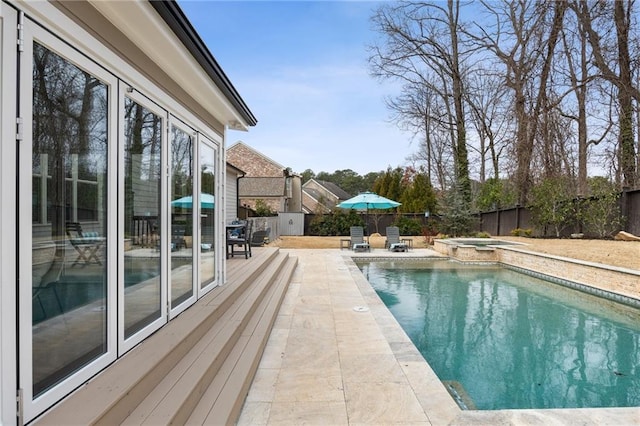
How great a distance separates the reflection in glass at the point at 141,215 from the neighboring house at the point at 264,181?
2324 cm

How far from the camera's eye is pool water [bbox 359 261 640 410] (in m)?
3.79

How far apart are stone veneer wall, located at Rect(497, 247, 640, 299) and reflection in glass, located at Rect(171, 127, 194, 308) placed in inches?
316

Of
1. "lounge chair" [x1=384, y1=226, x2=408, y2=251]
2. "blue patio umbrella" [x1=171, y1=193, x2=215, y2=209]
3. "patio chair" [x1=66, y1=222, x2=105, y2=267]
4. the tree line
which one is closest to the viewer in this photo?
"patio chair" [x1=66, y1=222, x2=105, y2=267]

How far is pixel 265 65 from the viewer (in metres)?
13.4

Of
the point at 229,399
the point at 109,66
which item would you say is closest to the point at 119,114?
the point at 109,66

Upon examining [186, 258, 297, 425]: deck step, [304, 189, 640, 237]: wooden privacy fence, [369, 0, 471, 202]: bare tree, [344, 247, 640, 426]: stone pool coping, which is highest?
[369, 0, 471, 202]: bare tree

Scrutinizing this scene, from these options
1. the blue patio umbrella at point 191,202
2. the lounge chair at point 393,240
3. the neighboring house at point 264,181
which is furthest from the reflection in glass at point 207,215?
the neighboring house at point 264,181

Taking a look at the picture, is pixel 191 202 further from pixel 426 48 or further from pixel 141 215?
pixel 426 48

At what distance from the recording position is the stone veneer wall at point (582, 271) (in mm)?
7309

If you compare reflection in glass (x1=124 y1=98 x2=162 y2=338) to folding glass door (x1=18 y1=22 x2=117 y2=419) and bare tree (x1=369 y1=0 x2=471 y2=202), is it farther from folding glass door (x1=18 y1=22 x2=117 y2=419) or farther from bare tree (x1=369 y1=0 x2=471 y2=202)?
bare tree (x1=369 y1=0 x2=471 y2=202)

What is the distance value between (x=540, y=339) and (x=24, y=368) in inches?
233

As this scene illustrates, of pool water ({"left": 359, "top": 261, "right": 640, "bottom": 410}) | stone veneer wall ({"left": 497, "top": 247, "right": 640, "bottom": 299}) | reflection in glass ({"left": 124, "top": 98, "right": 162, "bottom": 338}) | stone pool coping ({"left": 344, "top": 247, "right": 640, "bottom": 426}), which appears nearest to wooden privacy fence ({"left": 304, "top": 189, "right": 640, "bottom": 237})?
stone veneer wall ({"left": 497, "top": 247, "right": 640, "bottom": 299})

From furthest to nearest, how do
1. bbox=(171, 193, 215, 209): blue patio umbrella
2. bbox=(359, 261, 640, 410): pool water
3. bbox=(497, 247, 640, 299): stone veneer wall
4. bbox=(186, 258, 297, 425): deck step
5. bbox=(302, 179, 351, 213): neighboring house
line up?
bbox=(302, 179, 351, 213): neighboring house, bbox=(497, 247, 640, 299): stone veneer wall, bbox=(171, 193, 215, 209): blue patio umbrella, bbox=(359, 261, 640, 410): pool water, bbox=(186, 258, 297, 425): deck step

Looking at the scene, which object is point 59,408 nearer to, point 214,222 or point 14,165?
point 14,165
